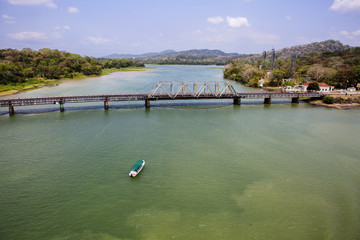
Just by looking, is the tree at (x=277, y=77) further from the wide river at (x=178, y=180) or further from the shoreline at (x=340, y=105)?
the wide river at (x=178, y=180)

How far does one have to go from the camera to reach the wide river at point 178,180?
18.1 m

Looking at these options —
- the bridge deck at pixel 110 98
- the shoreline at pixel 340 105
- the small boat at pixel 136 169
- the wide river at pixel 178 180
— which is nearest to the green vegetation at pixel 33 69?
the bridge deck at pixel 110 98

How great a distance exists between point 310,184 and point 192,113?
31753mm

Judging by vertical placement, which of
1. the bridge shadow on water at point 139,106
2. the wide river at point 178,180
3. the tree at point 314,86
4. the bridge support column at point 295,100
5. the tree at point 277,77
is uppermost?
the tree at point 277,77

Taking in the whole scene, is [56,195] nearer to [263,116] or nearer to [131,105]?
[131,105]

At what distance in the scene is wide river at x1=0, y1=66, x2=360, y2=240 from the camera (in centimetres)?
1812

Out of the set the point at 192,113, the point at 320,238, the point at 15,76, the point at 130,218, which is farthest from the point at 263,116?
the point at 15,76

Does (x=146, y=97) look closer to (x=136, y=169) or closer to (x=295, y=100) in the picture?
(x=136, y=169)

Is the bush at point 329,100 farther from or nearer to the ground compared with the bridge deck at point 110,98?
nearer to the ground

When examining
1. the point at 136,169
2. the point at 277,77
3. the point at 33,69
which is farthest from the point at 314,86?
the point at 33,69

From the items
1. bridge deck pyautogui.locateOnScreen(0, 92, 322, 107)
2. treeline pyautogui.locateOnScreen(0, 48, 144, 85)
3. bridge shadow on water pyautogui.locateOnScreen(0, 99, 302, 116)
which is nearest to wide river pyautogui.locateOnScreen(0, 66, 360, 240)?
bridge deck pyautogui.locateOnScreen(0, 92, 322, 107)

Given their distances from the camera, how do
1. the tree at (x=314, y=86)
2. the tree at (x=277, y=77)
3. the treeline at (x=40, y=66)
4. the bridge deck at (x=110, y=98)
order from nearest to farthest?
the bridge deck at (x=110, y=98), the tree at (x=314, y=86), the treeline at (x=40, y=66), the tree at (x=277, y=77)

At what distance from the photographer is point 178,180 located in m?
24.4

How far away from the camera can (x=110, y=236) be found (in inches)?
669
